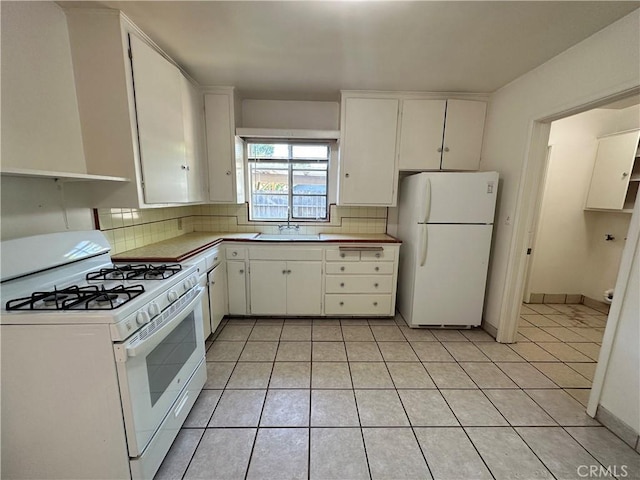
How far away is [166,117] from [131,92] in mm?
359

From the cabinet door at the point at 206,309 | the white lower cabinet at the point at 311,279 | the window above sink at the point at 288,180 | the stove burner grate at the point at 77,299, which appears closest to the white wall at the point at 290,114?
the window above sink at the point at 288,180

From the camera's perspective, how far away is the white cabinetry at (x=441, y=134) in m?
2.65

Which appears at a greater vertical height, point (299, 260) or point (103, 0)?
point (103, 0)

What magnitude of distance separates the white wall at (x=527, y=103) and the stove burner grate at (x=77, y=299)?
9.41 ft

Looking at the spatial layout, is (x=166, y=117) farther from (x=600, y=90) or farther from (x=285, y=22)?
(x=600, y=90)

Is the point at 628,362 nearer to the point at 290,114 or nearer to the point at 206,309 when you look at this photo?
the point at 206,309

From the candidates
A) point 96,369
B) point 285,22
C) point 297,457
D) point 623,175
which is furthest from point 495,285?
point 96,369

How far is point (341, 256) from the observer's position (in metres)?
2.71

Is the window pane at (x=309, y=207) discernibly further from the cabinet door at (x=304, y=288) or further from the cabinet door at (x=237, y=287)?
the cabinet door at (x=237, y=287)

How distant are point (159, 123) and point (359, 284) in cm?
229

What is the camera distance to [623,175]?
2.79 meters

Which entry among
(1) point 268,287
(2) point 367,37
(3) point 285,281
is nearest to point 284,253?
(3) point 285,281

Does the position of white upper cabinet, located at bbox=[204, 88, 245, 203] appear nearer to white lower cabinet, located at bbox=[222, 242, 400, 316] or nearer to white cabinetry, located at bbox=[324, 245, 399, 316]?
white lower cabinet, located at bbox=[222, 242, 400, 316]

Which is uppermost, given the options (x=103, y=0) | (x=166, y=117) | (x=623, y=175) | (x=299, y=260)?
(x=103, y=0)
